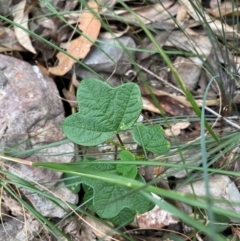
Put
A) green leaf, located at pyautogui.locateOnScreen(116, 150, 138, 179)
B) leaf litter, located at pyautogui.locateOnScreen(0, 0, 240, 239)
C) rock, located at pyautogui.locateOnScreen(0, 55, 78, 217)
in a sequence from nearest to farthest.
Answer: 1. green leaf, located at pyautogui.locateOnScreen(116, 150, 138, 179)
2. rock, located at pyautogui.locateOnScreen(0, 55, 78, 217)
3. leaf litter, located at pyautogui.locateOnScreen(0, 0, 240, 239)

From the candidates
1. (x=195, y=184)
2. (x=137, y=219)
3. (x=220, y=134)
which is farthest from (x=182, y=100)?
(x=137, y=219)

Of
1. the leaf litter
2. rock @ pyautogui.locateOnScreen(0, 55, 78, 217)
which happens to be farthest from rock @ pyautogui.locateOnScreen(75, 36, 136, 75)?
rock @ pyautogui.locateOnScreen(0, 55, 78, 217)

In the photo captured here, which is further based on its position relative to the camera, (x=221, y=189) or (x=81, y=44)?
(x=81, y=44)

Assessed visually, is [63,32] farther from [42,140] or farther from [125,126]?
[125,126]

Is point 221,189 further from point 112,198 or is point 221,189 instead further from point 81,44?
point 81,44

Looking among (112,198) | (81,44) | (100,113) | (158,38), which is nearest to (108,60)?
(81,44)

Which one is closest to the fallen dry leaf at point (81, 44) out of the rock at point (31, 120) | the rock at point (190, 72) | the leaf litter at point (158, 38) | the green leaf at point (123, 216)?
the leaf litter at point (158, 38)

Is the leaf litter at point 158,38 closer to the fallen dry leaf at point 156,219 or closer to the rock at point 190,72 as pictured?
the rock at point 190,72

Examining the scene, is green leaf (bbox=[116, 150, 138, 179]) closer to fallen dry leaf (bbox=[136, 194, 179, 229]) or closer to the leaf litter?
fallen dry leaf (bbox=[136, 194, 179, 229])
